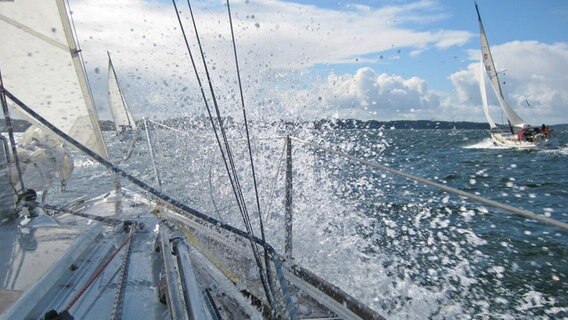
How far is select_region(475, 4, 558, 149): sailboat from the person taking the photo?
25.3 metres

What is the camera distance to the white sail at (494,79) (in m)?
30.7

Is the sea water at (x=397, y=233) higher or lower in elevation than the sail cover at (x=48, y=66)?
lower

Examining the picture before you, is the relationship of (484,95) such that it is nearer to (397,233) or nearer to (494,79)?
(494,79)

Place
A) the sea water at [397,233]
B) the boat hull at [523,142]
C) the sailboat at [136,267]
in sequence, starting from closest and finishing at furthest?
the sailboat at [136,267] → the sea water at [397,233] → the boat hull at [523,142]

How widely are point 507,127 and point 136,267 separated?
35170 mm

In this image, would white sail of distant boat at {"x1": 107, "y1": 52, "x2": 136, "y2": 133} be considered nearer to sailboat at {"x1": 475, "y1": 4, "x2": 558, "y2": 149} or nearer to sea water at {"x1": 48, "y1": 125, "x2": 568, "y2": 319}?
sea water at {"x1": 48, "y1": 125, "x2": 568, "y2": 319}

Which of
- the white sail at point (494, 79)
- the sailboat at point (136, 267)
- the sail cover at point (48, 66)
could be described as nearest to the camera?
the sailboat at point (136, 267)

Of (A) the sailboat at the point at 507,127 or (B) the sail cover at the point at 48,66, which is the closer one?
A: (B) the sail cover at the point at 48,66

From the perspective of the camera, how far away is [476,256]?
5.15 metres

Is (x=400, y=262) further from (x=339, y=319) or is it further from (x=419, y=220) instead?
(x=339, y=319)

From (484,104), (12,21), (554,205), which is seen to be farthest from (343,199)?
(484,104)

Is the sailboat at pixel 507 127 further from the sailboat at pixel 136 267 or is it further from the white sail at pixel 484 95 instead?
the sailboat at pixel 136 267

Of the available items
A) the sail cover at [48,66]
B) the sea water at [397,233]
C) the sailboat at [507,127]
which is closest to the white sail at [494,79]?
the sailboat at [507,127]

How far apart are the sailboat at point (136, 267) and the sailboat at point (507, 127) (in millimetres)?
27204
